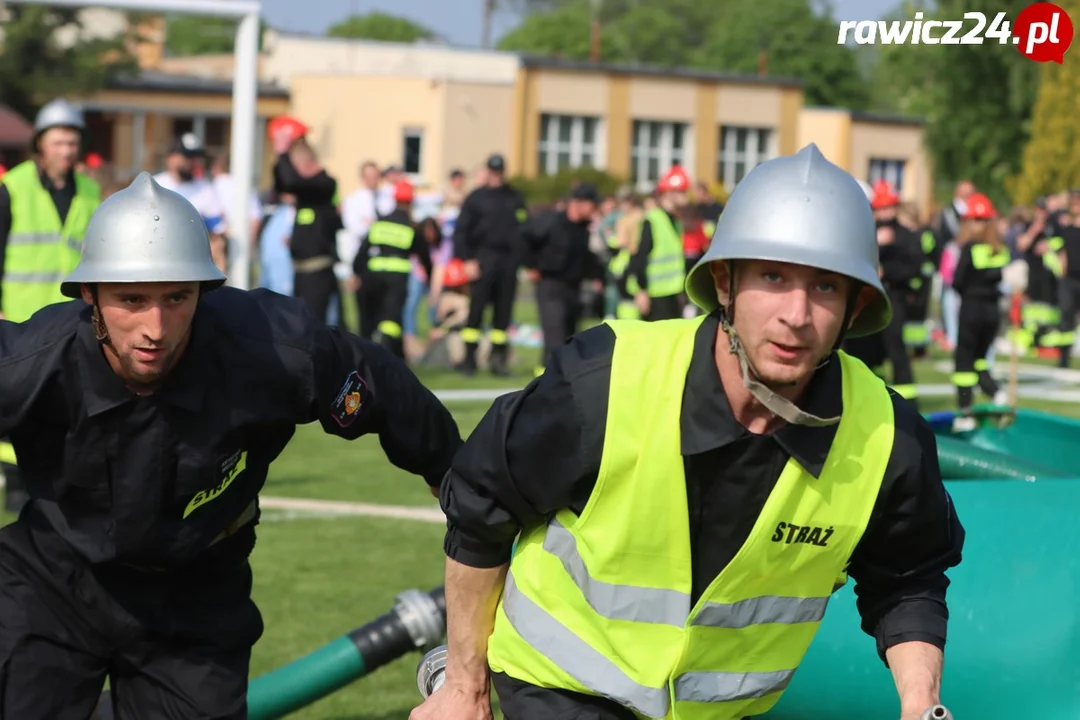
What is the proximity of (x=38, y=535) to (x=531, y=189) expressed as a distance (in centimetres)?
4472

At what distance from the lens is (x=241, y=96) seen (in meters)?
16.8

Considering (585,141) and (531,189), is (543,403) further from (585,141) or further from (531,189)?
(585,141)

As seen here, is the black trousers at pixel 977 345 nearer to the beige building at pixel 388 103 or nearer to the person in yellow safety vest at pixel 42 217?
the person in yellow safety vest at pixel 42 217

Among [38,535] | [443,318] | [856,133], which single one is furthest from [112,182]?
[856,133]

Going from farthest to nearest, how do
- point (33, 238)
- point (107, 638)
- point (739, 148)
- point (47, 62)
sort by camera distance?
point (739, 148) < point (47, 62) < point (33, 238) < point (107, 638)

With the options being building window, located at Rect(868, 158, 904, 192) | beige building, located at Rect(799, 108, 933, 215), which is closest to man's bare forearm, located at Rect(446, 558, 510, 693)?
beige building, located at Rect(799, 108, 933, 215)

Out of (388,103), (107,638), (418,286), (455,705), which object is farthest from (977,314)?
(388,103)

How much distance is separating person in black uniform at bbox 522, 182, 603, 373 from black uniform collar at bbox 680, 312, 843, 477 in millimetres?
13975

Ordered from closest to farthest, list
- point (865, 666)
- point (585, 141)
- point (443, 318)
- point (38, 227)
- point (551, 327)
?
point (865, 666) < point (38, 227) < point (551, 327) < point (443, 318) < point (585, 141)

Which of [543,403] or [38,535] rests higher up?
[543,403]

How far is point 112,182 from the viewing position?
16.4 m

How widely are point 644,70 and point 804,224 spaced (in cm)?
5763

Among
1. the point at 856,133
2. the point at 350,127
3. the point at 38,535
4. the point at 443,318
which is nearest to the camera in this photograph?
the point at 38,535
